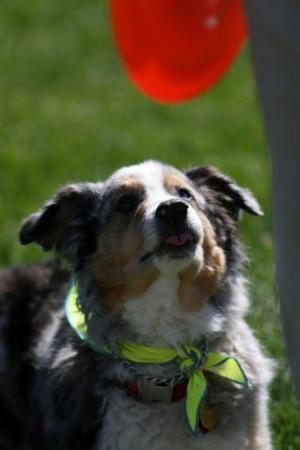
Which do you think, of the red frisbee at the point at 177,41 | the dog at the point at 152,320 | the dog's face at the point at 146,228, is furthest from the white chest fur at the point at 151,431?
the red frisbee at the point at 177,41

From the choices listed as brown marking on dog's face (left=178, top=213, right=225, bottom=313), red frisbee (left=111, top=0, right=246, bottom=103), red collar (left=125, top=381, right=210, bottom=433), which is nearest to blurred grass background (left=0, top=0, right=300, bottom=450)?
red collar (left=125, top=381, right=210, bottom=433)

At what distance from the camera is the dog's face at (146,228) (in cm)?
416

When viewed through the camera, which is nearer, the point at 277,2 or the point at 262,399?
the point at 277,2

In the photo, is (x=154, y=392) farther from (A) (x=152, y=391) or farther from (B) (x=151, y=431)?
(B) (x=151, y=431)

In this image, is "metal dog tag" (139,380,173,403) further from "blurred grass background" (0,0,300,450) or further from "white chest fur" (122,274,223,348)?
"blurred grass background" (0,0,300,450)

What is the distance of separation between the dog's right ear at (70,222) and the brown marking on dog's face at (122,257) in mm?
84

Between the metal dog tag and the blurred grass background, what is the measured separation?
0.69 meters

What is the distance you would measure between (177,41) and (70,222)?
139cm

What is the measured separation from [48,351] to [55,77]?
21.9 ft

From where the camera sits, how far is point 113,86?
35.9 feet

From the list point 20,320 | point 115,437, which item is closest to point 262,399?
point 115,437

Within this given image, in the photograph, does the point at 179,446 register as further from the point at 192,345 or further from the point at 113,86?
the point at 113,86

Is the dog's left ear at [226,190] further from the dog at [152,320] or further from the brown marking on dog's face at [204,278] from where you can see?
the brown marking on dog's face at [204,278]

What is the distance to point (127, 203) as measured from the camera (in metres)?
4.45
